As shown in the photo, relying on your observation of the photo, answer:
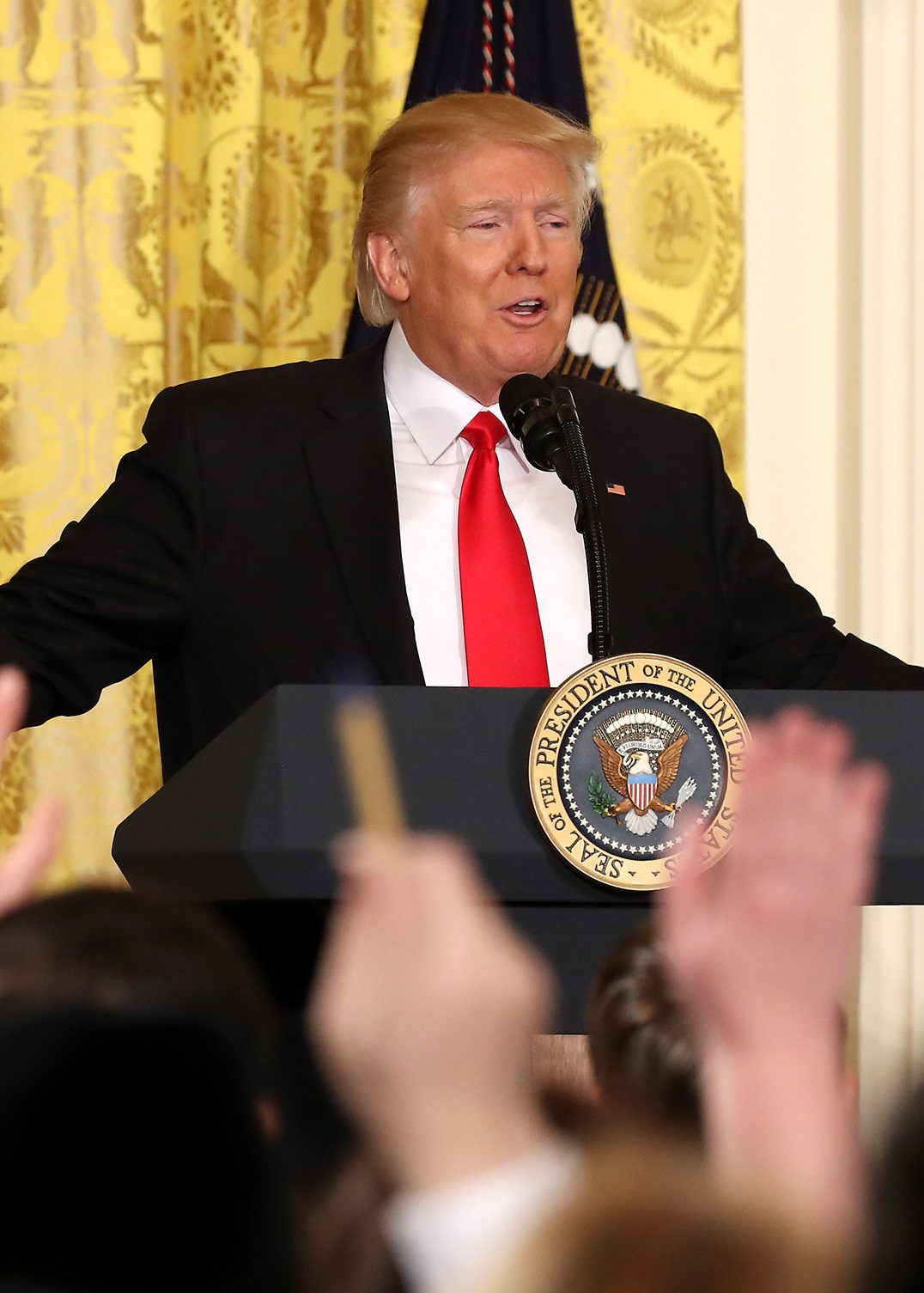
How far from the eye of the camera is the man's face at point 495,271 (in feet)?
8.82

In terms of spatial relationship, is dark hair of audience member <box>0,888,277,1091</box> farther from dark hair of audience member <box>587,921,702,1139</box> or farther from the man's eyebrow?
the man's eyebrow

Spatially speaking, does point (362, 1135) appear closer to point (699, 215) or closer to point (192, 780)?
point (192, 780)

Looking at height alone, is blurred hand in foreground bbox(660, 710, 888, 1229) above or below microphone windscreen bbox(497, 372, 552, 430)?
below

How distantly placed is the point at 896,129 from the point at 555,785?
2.80 m

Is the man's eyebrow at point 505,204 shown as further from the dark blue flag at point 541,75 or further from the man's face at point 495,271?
the dark blue flag at point 541,75

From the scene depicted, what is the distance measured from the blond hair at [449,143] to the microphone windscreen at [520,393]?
0.80 m

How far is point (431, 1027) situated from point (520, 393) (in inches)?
57.0

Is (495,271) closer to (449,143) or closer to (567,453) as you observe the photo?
(449,143)

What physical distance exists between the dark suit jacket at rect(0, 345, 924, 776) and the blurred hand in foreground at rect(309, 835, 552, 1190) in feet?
5.29

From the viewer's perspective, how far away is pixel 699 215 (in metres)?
3.86

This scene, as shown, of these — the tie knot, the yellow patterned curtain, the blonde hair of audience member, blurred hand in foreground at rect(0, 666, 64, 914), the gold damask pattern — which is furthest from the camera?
the gold damask pattern

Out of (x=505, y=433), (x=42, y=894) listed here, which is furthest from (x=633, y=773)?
(x=505, y=433)

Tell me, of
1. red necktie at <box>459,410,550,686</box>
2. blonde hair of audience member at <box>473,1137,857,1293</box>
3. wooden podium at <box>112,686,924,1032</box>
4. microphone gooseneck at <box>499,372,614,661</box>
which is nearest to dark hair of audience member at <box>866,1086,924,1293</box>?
blonde hair of audience member at <box>473,1137,857,1293</box>

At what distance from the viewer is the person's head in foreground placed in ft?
8.85
